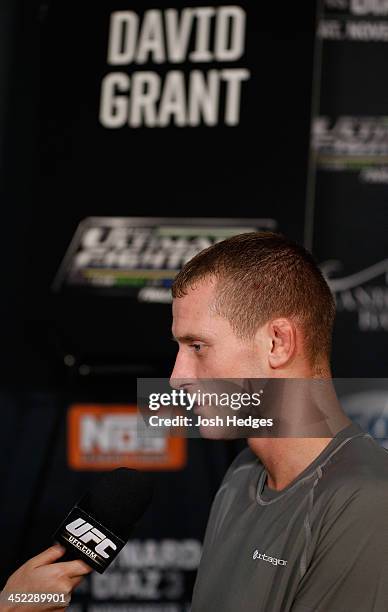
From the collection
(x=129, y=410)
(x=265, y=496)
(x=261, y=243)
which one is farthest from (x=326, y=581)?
(x=129, y=410)

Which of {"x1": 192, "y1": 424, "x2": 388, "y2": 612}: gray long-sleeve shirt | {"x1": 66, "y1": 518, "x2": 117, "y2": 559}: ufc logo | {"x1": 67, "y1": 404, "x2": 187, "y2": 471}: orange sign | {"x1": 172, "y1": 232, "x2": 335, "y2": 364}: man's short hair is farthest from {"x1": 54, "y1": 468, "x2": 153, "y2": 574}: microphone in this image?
{"x1": 67, "y1": 404, "x2": 187, "y2": 471}: orange sign

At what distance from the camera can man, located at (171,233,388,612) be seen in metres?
1.01

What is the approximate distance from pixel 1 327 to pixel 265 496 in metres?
1.34

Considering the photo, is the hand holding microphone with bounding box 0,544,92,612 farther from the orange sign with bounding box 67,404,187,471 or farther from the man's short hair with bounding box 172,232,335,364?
the orange sign with bounding box 67,404,187,471

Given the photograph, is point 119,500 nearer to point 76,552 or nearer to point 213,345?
point 76,552

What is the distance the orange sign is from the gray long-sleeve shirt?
3.32 feet

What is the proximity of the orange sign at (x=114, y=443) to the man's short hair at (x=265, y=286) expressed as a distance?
3.77 feet

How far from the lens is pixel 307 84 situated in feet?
7.13

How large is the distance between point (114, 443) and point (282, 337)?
1.23 m

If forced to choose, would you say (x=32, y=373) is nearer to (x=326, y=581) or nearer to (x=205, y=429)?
(x=205, y=429)

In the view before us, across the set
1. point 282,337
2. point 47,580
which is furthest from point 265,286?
point 47,580

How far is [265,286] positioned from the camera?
111 cm

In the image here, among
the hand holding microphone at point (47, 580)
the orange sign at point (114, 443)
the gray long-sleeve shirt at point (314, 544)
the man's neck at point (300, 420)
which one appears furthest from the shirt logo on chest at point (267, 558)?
the orange sign at point (114, 443)

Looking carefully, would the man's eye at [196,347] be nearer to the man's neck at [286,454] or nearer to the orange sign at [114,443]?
the man's neck at [286,454]
